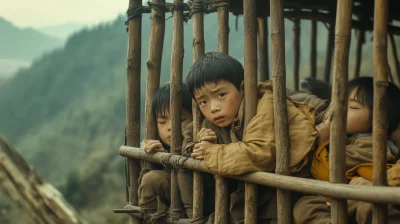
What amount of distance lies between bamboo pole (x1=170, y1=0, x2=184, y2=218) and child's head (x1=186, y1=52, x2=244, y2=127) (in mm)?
376

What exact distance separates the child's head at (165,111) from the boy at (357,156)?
952mm

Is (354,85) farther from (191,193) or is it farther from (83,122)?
(83,122)

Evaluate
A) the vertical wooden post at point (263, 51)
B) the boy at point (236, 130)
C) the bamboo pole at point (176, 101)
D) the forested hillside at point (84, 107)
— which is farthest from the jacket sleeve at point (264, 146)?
the forested hillside at point (84, 107)

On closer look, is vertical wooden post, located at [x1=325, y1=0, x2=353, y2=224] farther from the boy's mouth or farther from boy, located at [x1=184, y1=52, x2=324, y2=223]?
the boy's mouth

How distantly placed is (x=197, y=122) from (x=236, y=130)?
30 cm

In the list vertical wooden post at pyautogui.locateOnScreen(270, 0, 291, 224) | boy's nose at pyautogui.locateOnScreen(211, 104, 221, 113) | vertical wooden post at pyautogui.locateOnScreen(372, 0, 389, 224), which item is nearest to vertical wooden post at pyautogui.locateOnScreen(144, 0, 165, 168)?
boy's nose at pyautogui.locateOnScreen(211, 104, 221, 113)

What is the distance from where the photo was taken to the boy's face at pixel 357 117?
8.52 ft

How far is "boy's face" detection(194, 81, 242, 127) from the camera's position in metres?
2.81

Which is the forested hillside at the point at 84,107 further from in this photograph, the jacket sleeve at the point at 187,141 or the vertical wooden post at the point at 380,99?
the vertical wooden post at the point at 380,99

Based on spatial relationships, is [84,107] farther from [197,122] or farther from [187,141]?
[197,122]

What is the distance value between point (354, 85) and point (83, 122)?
17203 mm

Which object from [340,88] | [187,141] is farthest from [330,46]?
[340,88]

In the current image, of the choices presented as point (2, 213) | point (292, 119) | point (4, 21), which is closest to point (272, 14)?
point (292, 119)

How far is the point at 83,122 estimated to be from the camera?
763 inches
